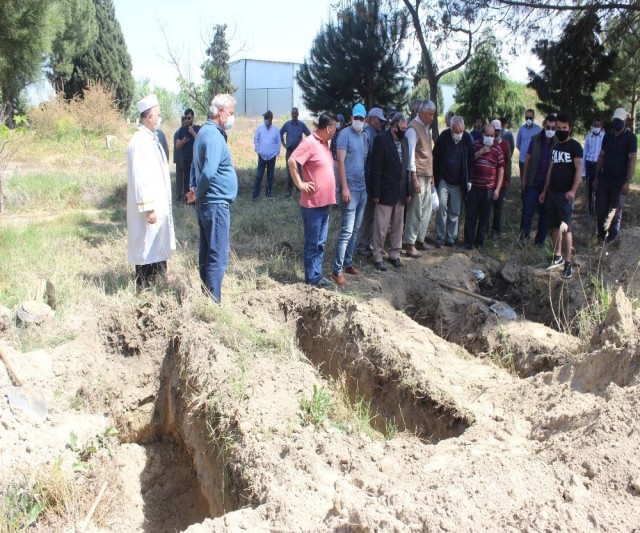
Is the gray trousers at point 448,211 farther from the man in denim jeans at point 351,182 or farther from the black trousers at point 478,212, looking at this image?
the man in denim jeans at point 351,182

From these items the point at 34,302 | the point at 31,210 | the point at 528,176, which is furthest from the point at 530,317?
the point at 31,210

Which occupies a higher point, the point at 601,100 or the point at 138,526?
the point at 601,100

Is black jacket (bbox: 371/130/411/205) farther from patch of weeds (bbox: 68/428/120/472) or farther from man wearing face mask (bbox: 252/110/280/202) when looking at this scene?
man wearing face mask (bbox: 252/110/280/202)

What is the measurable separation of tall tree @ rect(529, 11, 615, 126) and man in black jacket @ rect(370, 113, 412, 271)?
4.20 m

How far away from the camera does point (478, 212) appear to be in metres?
8.76

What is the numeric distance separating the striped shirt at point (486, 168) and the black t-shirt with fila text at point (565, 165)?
1336mm

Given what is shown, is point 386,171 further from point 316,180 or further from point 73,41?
point 73,41

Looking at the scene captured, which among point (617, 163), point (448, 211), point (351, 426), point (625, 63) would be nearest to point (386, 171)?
point (448, 211)

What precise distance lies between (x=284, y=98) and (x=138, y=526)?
121 feet

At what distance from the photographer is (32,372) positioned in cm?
473

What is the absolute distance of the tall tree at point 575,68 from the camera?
9.90 meters

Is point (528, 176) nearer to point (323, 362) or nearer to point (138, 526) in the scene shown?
point (323, 362)

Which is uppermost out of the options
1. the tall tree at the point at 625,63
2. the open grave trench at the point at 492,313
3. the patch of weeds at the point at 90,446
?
the tall tree at the point at 625,63

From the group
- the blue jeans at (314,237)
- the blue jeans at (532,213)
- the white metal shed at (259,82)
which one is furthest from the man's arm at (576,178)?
the white metal shed at (259,82)
